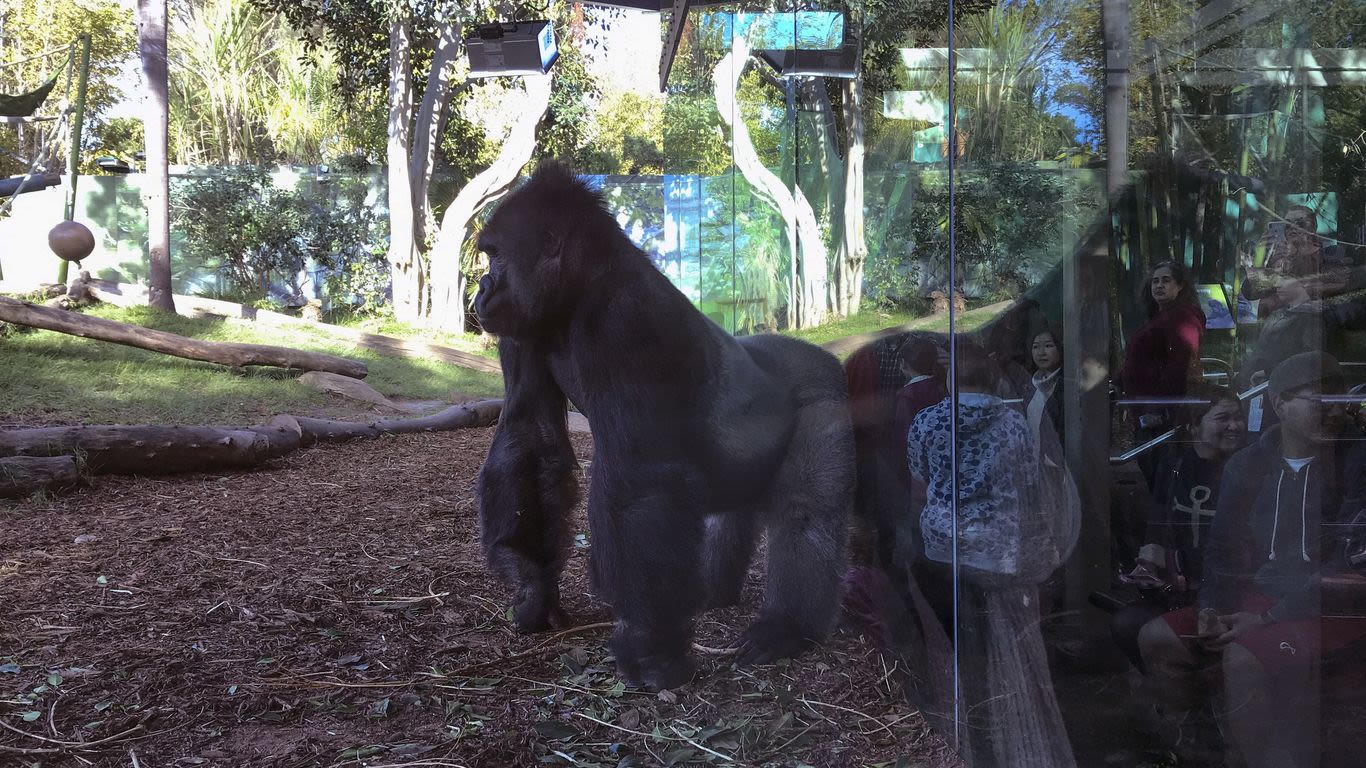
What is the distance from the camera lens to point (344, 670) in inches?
112

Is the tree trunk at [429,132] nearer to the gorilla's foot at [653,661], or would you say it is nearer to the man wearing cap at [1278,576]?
the gorilla's foot at [653,661]

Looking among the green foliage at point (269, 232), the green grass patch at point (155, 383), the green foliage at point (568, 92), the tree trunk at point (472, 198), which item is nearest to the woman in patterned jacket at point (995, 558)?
the tree trunk at point (472, 198)

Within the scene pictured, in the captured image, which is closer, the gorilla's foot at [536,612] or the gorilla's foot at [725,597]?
the gorilla's foot at [725,597]

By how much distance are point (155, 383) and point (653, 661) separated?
6.72m

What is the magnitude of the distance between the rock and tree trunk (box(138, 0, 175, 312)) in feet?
12.2

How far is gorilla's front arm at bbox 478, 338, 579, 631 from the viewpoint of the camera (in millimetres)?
3176

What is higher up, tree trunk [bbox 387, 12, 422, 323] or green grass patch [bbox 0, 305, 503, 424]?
tree trunk [bbox 387, 12, 422, 323]

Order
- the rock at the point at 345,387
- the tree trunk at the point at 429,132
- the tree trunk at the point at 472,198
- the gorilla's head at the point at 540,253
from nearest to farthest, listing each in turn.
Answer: the gorilla's head at the point at 540,253 → the tree trunk at the point at 472,198 → the rock at the point at 345,387 → the tree trunk at the point at 429,132

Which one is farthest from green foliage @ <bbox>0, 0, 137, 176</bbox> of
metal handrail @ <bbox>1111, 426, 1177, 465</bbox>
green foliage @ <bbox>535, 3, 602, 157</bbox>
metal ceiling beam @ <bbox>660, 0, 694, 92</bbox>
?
metal handrail @ <bbox>1111, 426, 1177, 465</bbox>

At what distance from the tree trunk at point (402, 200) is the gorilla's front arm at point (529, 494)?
10.1 meters

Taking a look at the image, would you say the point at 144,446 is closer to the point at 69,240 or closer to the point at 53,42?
the point at 69,240

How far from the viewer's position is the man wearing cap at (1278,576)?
1549mm

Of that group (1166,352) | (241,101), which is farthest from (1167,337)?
(241,101)

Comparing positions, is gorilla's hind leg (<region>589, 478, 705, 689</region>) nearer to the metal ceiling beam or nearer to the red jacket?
the metal ceiling beam
